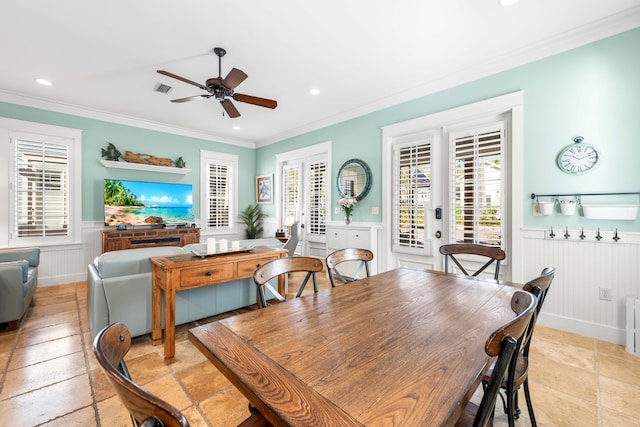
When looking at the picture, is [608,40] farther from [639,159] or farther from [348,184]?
[348,184]

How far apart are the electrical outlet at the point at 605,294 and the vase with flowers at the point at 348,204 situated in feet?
9.63

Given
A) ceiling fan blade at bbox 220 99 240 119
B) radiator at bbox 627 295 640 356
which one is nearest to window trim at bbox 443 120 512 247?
radiator at bbox 627 295 640 356

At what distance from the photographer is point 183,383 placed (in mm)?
1926

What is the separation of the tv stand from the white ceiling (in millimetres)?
2105

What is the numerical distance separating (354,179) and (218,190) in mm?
3285

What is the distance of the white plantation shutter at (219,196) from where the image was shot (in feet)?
19.8

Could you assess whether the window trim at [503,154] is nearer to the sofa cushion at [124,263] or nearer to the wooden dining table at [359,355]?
the wooden dining table at [359,355]

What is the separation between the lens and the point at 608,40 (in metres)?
2.48

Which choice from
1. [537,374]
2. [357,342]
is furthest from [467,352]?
[537,374]

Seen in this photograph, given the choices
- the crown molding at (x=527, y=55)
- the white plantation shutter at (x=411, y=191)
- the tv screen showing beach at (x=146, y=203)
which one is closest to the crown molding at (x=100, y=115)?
the tv screen showing beach at (x=146, y=203)

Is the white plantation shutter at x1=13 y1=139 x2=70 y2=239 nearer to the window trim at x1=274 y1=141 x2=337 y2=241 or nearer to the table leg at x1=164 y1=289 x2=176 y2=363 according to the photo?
the window trim at x1=274 y1=141 x2=337 y2=241

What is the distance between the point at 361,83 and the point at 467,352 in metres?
3.50

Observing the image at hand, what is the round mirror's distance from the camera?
4.36 meters

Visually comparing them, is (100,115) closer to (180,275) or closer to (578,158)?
(180,275)
